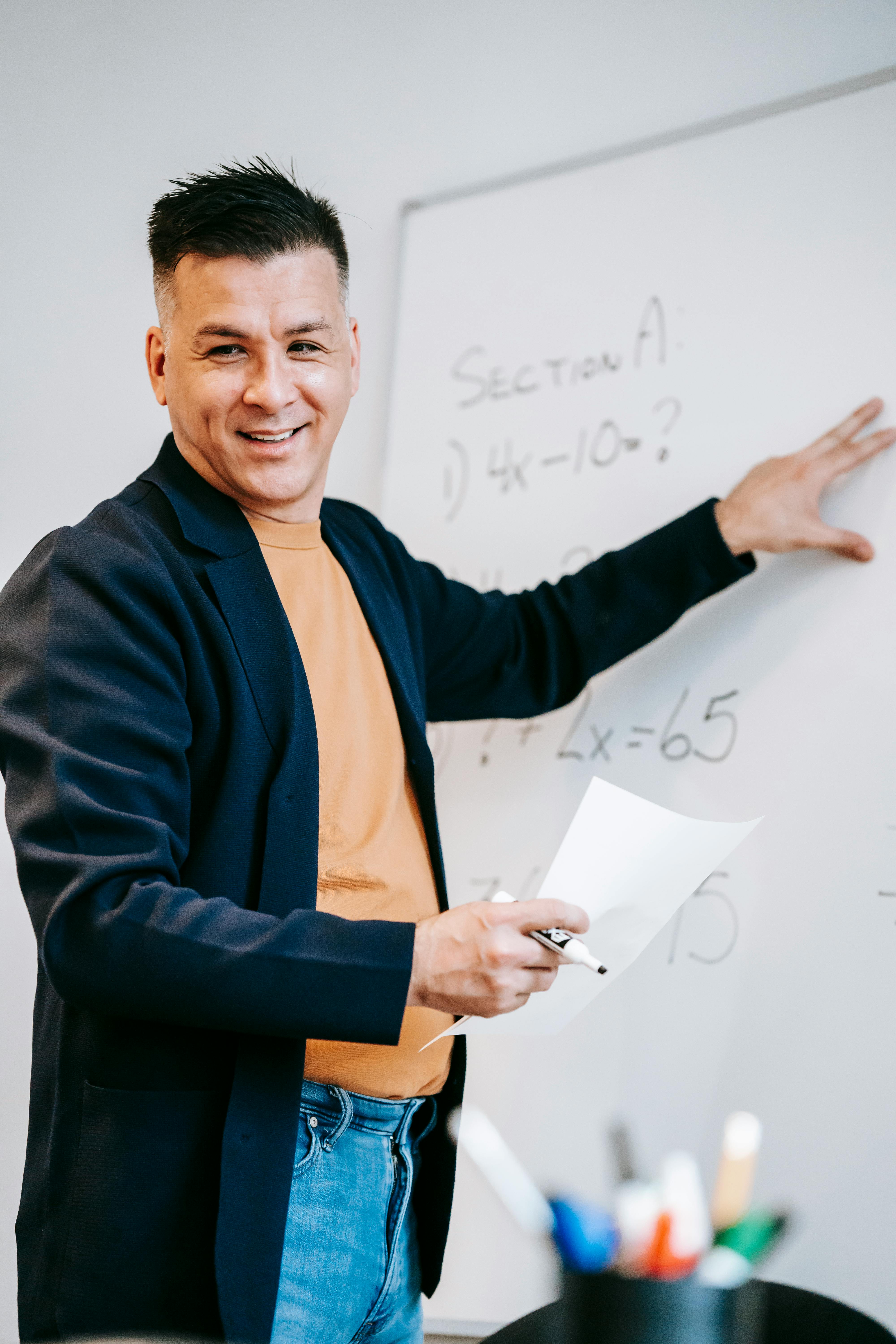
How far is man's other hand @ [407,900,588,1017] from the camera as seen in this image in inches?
28.4

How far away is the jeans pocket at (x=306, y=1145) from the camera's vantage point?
0.85m

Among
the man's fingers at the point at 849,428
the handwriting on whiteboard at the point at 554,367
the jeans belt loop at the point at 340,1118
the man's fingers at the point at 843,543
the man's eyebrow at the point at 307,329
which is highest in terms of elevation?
the handwriting on whiteboard at the point at 554,367

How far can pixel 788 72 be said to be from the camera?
1249mm

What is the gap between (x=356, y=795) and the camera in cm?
95

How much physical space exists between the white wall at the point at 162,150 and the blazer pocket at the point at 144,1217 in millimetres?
814

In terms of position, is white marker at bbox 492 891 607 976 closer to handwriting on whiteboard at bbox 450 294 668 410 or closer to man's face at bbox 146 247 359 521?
man's face at bbox 146 247 359 521

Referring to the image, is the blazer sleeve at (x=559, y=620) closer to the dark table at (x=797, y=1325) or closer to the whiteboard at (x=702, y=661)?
the whiteboard at (x=702, y=661)

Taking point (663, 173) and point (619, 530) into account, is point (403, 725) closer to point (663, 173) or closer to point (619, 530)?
point (619, 530)

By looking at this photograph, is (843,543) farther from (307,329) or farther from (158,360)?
(158,360)

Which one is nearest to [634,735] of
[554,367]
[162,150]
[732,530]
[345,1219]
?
[732,530]

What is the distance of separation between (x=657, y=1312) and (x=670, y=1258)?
3cm

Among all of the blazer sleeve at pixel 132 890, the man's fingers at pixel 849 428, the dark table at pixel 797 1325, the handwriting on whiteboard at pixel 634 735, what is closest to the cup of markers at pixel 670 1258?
the dark table at pixel 797 1325

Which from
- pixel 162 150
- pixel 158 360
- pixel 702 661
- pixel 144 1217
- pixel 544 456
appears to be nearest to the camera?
pixel 144 1217

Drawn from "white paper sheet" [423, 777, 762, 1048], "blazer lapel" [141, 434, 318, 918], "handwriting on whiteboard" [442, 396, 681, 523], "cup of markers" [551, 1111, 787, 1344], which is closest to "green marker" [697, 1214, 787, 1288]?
"cup of markers" [551, 1111, 787, 1344]
